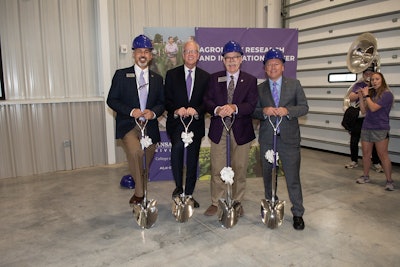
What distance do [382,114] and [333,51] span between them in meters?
2.44

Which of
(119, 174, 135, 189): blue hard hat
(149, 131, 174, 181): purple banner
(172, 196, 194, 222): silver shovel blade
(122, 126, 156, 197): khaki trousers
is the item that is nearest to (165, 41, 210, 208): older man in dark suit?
(172, 196, 194, 222): silver shovel blade

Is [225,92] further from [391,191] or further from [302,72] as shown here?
[302,72]

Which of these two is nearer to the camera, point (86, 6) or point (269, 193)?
point (269, 193)

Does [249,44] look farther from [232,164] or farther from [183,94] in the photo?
[232,164]

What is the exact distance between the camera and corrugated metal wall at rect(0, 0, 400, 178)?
5.06m

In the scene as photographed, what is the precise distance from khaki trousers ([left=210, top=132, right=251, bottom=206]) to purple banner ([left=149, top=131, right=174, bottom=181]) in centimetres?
154

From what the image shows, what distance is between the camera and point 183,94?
3494 millimetres

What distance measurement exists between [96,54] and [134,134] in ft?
8.87

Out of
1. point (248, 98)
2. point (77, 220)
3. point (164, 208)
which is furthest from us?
point (164, 208)

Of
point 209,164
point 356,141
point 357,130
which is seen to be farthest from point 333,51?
point 209,164

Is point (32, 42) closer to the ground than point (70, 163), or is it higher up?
higher up

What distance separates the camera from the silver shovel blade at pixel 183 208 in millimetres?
3381

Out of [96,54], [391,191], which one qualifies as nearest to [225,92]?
[391,191]

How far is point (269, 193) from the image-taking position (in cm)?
345
